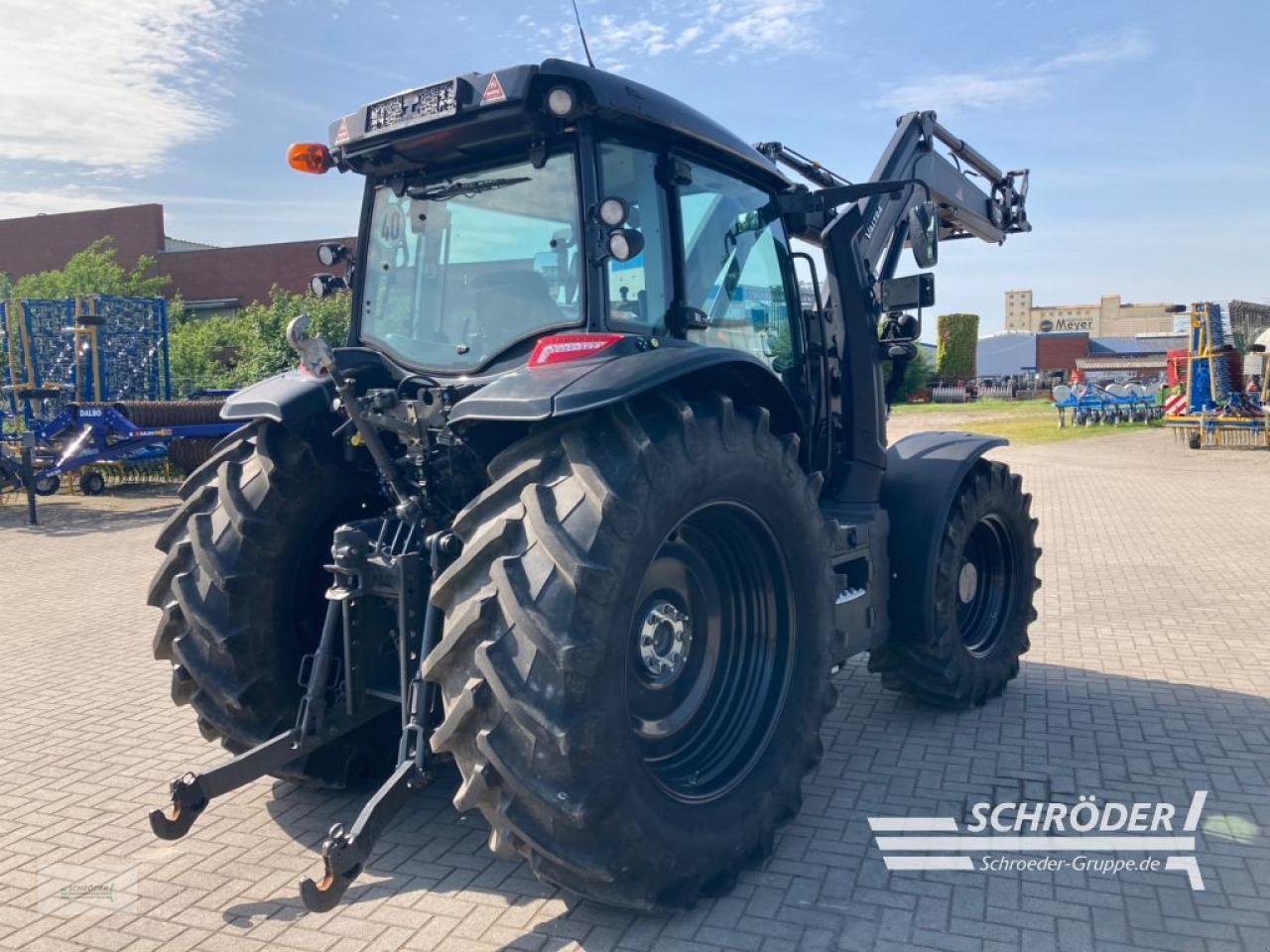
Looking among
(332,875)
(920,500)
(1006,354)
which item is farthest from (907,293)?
(1006,354)

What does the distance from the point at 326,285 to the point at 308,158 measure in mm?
644

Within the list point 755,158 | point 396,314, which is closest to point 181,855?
point 396,314

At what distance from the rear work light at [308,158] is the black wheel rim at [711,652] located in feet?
6.85

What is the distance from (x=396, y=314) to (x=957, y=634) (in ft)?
10.2

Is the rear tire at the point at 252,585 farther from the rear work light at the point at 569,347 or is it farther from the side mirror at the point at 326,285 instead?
the rear work light at the point at 569,347

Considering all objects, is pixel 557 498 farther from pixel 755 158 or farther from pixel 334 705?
pixel 755 158

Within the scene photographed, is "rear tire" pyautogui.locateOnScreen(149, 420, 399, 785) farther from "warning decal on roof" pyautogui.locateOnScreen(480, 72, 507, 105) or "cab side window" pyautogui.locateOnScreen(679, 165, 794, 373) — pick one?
"cab side window" pyautogui.locateOnScreen(679, 165, 794, 373)

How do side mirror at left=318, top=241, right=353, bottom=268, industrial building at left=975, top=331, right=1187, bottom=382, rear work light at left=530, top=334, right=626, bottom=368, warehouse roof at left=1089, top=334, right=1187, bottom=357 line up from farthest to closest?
1. warehouse roof at left=1089, top=334, right=1187, bottom=357
2. industrial building at left=975, top=331, right=1187, bottom=382
3. side mirror at left=318, top=241, right=353, bottom=268
4. rear work light at left=530, top=334, right=626, bottom=368

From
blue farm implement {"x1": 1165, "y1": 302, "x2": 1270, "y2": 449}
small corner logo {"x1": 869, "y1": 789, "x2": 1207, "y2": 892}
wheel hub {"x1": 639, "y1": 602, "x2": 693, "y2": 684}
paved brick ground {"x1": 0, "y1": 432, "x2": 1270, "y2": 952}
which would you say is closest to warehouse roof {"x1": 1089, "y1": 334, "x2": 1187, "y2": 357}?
blue farm implement {"x1": 1165, "y1": 302, "x2": 1270, "y2": 449}

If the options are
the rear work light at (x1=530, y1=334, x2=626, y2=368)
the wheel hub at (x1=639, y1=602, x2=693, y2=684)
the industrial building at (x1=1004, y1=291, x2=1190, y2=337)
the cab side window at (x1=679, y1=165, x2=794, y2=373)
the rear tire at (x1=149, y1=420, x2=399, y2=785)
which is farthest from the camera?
the industrial building at (x1=1004, y1=291, x2=1190, y2=337)

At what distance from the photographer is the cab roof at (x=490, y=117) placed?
3.35 metres

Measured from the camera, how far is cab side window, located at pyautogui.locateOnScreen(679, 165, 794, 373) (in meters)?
4.04

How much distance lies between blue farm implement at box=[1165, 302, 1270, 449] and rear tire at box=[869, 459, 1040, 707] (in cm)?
1820

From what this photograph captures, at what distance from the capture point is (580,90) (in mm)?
3369
